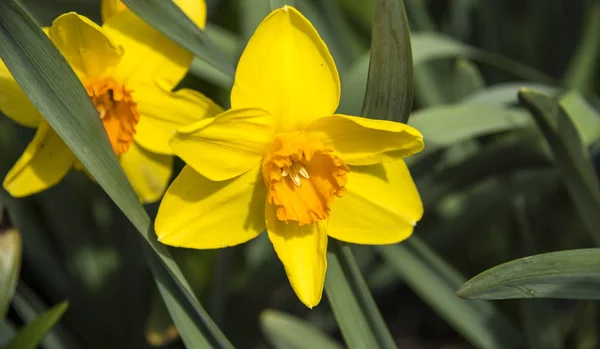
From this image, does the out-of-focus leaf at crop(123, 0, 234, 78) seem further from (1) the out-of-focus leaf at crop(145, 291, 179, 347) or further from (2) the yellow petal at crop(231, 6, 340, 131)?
(1) the out-of-focus leaf at crop(145, 291, 179, 347)

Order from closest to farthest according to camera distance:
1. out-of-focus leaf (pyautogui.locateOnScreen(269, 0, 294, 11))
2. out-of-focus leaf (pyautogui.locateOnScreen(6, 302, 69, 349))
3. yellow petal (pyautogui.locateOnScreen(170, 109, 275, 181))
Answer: yellow petal (pyautogui.locateOnScreen(170, 109, 275, 181))
out-of-focus leaf (pyautogui.locateOnScreen(269, 0, 294, 11))
out-of-focus leaf (pyautogui.locateOnScreen(6, 302, 69, 349))

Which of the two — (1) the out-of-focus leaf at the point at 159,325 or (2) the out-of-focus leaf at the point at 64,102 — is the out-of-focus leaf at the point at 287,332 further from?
(2) the out-of-focus leaf at the point at 64,102

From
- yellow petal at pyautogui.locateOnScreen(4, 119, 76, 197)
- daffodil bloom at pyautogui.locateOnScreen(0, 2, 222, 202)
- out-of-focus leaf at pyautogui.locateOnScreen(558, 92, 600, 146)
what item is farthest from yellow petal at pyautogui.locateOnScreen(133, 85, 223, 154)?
out-of-focus leaf at pyautogui.locateOnScreen(558, 92, 600, 146)

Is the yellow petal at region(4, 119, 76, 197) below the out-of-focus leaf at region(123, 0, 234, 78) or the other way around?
below

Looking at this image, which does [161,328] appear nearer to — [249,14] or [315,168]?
[315,168]

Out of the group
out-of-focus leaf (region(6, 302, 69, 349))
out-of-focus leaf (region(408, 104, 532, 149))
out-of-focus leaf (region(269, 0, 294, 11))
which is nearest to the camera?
out-of-focus leaf (region(269, 0, 294, 11))

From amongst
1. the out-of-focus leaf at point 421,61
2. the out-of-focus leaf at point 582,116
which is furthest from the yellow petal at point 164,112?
the out-of-focus leaf at point 582,116

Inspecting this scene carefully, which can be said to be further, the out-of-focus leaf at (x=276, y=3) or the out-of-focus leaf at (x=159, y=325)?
the out-of-focus leaf at (x=159, y=325)
